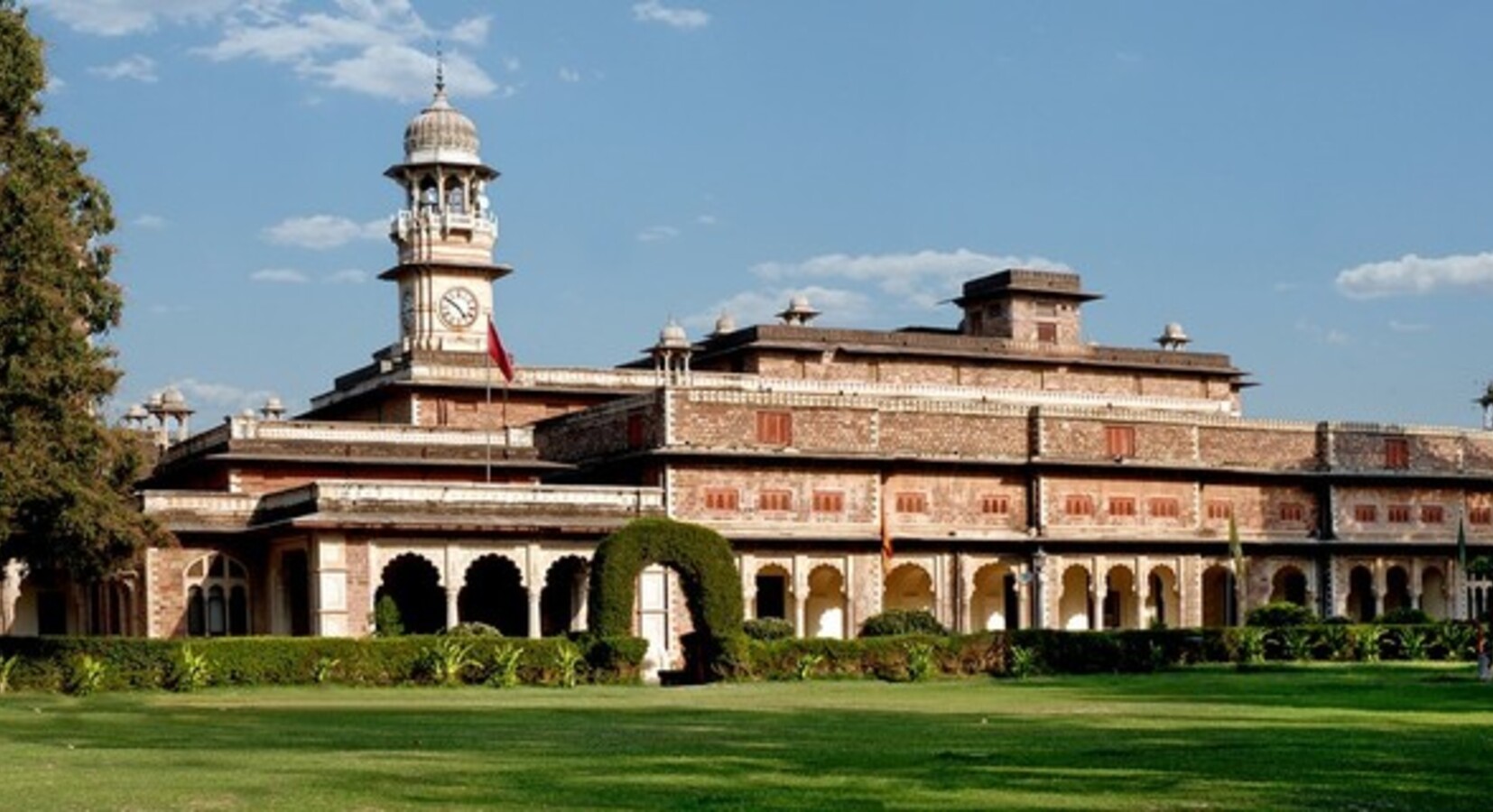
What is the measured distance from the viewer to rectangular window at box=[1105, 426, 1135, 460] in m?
67.6

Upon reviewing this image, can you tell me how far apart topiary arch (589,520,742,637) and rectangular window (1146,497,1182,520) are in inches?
1064

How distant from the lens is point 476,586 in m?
61.2

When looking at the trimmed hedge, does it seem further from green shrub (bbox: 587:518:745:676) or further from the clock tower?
the clock tower

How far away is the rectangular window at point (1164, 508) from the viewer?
224 ft

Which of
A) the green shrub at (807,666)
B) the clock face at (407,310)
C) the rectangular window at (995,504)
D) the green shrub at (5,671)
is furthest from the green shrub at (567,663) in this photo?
the clock face at (407,310)

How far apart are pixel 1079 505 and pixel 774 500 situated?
34.6 ft

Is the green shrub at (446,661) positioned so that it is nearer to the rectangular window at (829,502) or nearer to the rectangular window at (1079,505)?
the rectangular window at (829,502)

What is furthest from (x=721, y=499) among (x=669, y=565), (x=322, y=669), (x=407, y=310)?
(x=322, y=669)

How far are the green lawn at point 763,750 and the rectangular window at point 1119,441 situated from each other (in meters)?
30.5

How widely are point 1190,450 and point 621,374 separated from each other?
1808cm

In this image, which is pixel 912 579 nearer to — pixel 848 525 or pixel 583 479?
pixel 848 525

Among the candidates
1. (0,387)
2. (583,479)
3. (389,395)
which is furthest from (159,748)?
(389,395)

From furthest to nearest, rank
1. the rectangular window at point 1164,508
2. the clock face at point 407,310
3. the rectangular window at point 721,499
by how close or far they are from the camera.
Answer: the clock face at point 407,310 < the rectangular window at point 1164,508 < the rectangular window at point 721,499

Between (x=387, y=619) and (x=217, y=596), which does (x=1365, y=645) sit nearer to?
(x=387, y=619)
